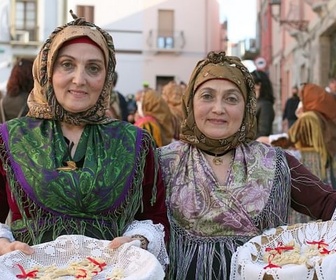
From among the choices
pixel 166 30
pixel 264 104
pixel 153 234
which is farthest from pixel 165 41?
pixel 153 234

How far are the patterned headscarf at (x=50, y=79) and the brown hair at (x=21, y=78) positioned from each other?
2.73 metres

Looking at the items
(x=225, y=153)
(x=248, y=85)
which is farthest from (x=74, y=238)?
(x=248, y=85)

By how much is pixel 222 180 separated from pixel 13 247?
2.97 feet

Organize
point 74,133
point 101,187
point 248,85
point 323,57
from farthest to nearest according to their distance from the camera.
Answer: point 323,57 → point 248,85 → point 74,133 → point 101,187

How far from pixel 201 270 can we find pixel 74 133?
0.72 metres

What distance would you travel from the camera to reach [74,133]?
2.38 metres

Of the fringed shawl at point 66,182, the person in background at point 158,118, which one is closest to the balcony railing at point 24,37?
the person in background at point 158,118

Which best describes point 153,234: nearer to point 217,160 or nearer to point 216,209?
point 216,209

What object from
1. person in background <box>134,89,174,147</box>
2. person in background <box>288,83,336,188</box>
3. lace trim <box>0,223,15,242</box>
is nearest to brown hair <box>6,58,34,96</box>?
person in background <box>134,89,174,147</box>

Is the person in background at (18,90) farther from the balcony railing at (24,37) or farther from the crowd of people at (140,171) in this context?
the balcony railing at (24,37)

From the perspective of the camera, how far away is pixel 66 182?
2207mm

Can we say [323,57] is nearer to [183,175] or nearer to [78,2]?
[183,175]

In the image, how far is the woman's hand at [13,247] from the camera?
6.68ft

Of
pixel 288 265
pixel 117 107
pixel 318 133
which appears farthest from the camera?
pixel 117 107
